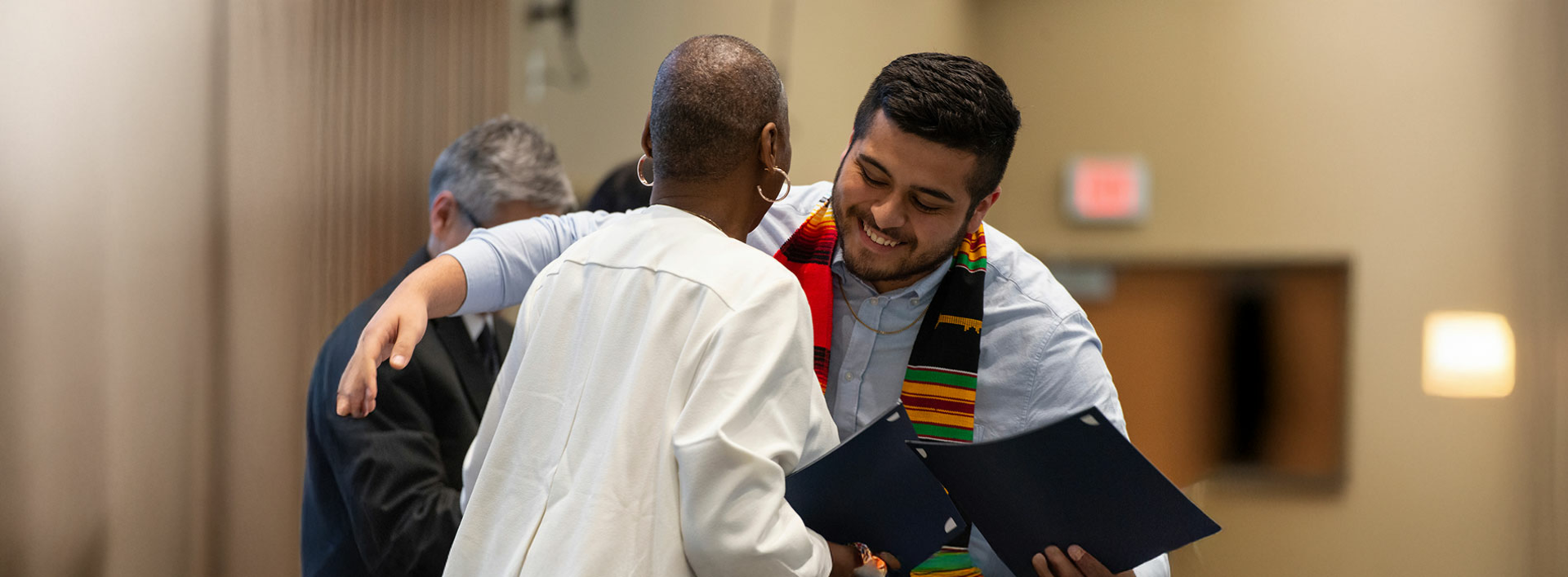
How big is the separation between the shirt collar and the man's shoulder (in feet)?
0.26

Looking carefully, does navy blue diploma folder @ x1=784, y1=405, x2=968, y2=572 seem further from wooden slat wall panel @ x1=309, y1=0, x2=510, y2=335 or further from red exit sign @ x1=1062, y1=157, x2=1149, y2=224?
red exit sign @ x1=1062, y1=157, x2=1149, y2=224

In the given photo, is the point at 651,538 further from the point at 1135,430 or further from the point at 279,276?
the point at 1135,430

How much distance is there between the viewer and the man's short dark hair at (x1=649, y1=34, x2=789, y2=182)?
1146 millimetres

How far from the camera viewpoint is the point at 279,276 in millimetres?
3164

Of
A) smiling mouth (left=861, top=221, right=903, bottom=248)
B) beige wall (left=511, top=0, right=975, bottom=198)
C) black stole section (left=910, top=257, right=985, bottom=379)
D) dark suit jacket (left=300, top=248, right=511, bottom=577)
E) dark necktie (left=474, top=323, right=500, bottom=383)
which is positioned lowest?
dark suit jacket (left=300, top=248, right=511, bottom=577)

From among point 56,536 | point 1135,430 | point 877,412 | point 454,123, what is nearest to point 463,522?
point 877,412

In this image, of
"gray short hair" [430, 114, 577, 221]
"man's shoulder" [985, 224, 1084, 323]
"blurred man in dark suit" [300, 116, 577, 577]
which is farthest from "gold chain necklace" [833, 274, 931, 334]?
"gray short hair" [430, 114, 577, 221]

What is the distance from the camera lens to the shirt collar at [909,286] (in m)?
1.65

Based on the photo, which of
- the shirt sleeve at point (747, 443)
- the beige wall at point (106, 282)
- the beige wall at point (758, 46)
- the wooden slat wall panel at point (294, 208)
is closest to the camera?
the shirt sleeve at point (747, 443)

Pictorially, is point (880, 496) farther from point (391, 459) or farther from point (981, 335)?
point (391, 459)

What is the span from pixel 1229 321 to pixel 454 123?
267cm

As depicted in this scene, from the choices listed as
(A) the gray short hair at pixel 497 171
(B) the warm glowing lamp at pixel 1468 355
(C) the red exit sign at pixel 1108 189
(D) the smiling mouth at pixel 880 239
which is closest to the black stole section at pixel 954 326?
(D) the smiling mouth at pixel 880 239

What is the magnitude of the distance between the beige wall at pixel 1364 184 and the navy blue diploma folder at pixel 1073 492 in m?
2.54

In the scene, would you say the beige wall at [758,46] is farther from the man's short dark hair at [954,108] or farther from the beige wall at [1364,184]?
the man's short dark hair at [954,108]
